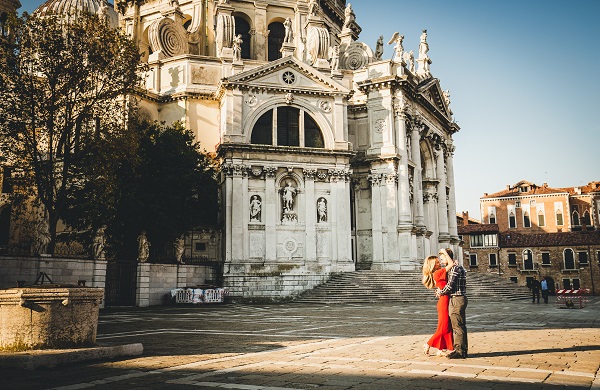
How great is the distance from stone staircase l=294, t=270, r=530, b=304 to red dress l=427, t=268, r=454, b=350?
66.7ft

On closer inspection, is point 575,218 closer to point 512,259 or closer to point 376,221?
point 512,259

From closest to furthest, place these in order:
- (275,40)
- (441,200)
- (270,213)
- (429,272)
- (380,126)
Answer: (429,272) < (270,213) < (380,126) < (275,40) < (441,200)

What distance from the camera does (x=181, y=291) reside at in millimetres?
27094

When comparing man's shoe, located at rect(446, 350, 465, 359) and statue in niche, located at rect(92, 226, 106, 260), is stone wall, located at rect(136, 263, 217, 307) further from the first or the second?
man's shoe, located at rect(446, 350, 465, 359)

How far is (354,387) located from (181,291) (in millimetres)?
22108

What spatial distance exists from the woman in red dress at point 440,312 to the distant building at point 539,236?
2100 inches

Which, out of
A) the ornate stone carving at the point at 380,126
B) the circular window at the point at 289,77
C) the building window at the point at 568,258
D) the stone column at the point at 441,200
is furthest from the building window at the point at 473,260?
the circular window at the point at 289,77

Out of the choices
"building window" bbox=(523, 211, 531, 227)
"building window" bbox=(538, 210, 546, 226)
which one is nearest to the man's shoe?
"building window" bbox=(523, 211, 531, 227)

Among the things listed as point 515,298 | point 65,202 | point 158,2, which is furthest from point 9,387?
point 158,2

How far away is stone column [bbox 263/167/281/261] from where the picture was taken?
105 feet

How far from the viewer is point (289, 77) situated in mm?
33969

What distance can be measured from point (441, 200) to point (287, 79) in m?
20.0

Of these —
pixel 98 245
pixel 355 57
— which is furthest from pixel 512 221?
pixel 98 245

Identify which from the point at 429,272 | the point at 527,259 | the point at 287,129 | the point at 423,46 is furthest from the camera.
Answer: the point at 527,259
